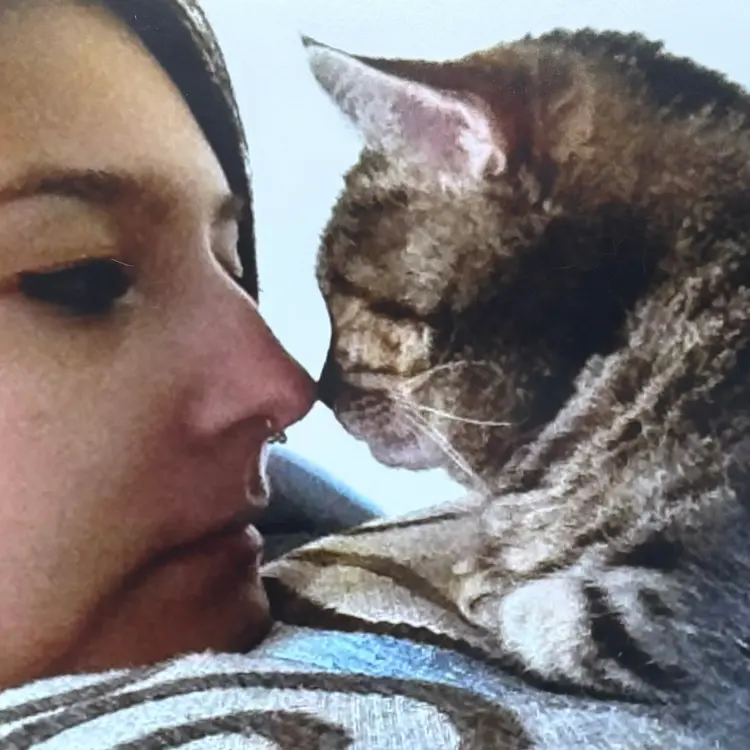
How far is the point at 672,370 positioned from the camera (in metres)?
0.83

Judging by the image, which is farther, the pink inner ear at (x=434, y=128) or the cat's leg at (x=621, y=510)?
the pink inner ear at (x=434, y=128)

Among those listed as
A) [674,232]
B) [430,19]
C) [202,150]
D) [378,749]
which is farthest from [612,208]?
[378,749]

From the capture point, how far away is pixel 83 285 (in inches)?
31.1

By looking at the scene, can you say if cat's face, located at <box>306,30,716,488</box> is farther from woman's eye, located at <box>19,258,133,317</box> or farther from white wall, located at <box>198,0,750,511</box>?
woman's eye, located at <box>19,258,133,317</box>

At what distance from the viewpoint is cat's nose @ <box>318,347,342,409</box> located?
2.91 feet

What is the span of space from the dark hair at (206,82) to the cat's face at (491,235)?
79mm

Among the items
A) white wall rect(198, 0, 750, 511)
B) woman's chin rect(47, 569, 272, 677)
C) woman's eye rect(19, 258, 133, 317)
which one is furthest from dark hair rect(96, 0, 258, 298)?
woman's chin rect(47, 569, 272, 677)

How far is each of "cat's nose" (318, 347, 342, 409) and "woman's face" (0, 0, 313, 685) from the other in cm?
3

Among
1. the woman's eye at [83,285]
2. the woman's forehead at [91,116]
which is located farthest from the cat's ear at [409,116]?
the woman's eye at [83,285]

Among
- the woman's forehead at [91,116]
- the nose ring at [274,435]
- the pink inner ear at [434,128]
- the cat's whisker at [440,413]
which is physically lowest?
the nose ring at [274,435]

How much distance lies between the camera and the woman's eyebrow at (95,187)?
77cm

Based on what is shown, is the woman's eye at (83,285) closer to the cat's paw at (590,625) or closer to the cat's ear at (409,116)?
the cat's ear at (409,116)

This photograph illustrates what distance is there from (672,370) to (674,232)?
4.5 inches

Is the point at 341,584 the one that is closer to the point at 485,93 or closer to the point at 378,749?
the point at 378,749
